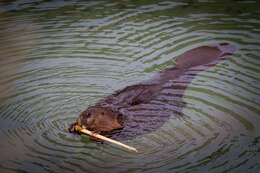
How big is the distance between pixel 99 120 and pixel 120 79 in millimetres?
1232

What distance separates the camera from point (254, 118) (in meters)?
3.26

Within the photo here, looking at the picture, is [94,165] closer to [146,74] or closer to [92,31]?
[146,74]

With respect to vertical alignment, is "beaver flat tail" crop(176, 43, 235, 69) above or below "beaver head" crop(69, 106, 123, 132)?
above

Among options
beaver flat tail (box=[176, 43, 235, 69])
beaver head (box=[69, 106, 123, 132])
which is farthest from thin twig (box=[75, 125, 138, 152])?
beaver flat tail (box=[176, 43, 235, 69])

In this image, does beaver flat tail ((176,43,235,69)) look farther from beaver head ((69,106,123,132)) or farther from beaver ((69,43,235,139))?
beaver head ((69,106,123,132))

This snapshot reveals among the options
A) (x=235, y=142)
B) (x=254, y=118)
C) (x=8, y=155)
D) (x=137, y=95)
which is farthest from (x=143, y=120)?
(x=8, y=155)

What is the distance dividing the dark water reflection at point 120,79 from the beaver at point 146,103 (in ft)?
0.38

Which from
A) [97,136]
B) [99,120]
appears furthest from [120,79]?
[97,136]

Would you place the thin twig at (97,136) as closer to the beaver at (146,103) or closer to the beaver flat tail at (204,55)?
the beaver at (146,103)

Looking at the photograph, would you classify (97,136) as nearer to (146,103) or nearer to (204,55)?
(146,103)

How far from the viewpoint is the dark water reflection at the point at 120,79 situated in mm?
2840

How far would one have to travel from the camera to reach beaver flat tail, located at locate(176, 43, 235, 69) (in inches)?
168

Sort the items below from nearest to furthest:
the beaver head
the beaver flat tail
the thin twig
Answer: the thin twig < the beaver head < the beaver flat tail

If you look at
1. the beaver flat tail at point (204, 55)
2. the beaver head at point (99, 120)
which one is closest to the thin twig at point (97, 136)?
the beaver head at point (99, 120)
